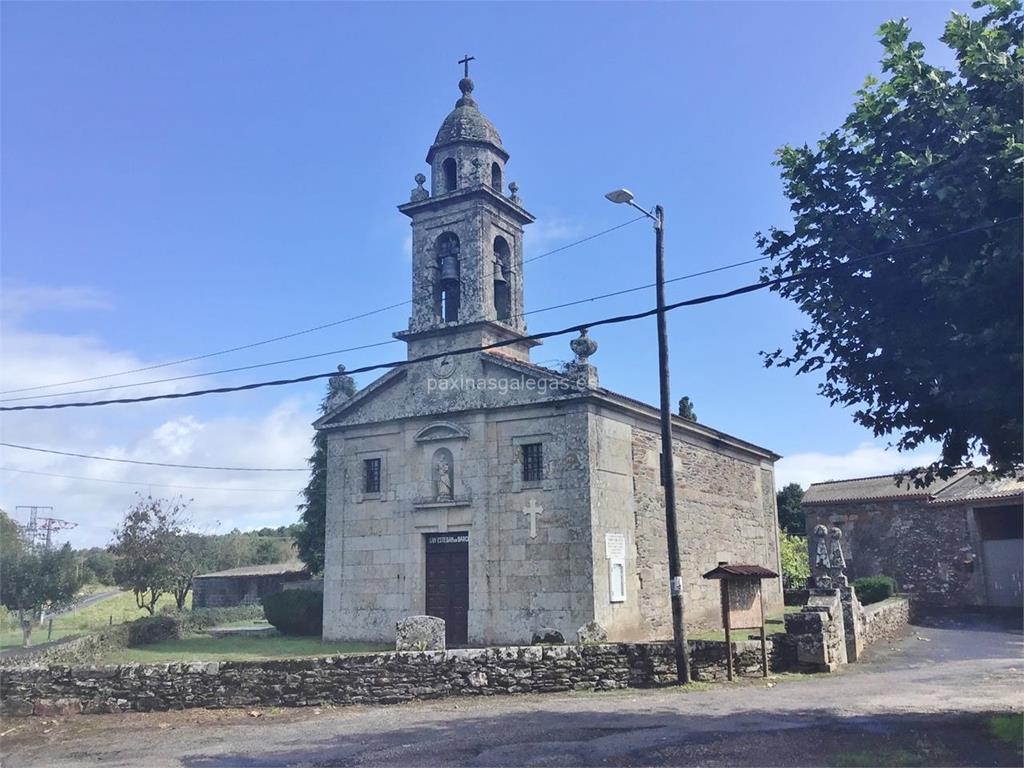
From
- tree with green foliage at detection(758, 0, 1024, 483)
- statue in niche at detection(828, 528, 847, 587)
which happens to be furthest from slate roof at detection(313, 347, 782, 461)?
tree with green foliage at detection(758, 0, 1024, 483)

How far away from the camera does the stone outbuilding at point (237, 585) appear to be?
51.2 meters

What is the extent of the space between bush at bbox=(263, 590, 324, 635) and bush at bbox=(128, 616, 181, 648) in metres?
3.10

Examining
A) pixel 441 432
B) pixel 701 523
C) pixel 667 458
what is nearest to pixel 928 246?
pixel 667 458

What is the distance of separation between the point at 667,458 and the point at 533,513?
7.41 meters

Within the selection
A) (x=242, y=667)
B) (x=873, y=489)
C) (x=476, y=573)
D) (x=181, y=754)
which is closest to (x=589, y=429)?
(x=476, y=573)

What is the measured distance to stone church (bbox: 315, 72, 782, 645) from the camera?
22375 millimetres

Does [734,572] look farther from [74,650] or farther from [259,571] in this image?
[259,571]

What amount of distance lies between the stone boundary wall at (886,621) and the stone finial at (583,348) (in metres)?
9.76

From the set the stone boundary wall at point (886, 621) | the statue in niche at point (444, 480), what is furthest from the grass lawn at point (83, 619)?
the stone boundary wall at point (886, 621)

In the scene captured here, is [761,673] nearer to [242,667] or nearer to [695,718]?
[695,718]

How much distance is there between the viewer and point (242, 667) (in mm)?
14445

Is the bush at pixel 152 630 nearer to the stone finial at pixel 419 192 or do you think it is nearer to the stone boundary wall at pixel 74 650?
the stone boundary wall at pixel 74 650

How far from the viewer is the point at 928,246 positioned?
9875 millimetres

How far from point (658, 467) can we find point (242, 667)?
14.7m
